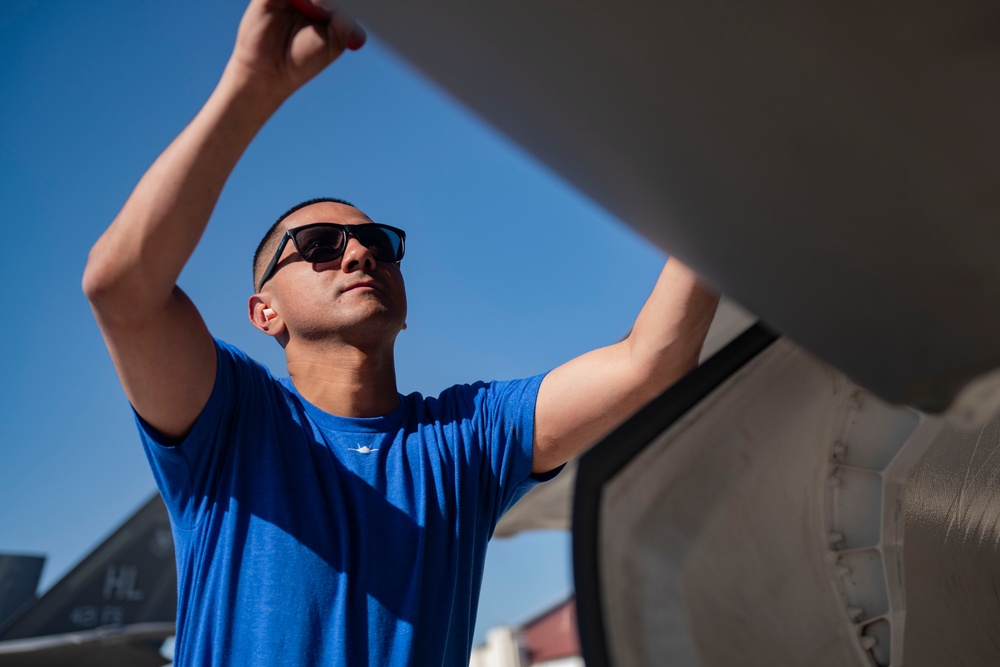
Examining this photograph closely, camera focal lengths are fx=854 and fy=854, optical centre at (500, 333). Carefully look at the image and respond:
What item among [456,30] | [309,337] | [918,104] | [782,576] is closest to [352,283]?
[309,337]

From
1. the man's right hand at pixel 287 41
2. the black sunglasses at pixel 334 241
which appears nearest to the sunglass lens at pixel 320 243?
the black sunglasses at pixel 334 241

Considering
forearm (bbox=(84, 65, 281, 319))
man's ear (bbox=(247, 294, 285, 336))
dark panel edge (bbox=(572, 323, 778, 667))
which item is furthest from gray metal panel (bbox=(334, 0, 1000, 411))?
man's ear (bbox=(247, 294, 285, 336))

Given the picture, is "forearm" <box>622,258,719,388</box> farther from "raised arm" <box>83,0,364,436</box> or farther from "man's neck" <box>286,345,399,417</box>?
"raised arm" <box>83,0,364,436</box>

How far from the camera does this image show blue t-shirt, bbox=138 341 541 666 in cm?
142

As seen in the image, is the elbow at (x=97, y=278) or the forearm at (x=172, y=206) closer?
the forearm at (x=172, y=206)

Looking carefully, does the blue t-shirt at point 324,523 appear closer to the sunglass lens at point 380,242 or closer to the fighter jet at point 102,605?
the sunglass lens at point 380,242

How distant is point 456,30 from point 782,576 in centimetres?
67

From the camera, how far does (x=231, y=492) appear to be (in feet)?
5.04

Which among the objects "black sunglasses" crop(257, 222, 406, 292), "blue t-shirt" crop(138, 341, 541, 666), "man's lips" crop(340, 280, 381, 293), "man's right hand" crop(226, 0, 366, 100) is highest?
"black sunglasses" crop(257, 222, 406, 292)

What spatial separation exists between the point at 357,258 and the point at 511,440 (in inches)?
20.6

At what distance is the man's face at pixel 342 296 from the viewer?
71.4 inches

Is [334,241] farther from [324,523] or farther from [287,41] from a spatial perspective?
[287,41]

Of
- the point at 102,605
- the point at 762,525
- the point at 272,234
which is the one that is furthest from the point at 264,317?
the point at 102,605

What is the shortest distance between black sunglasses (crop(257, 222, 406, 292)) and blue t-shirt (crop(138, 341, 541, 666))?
309mm
